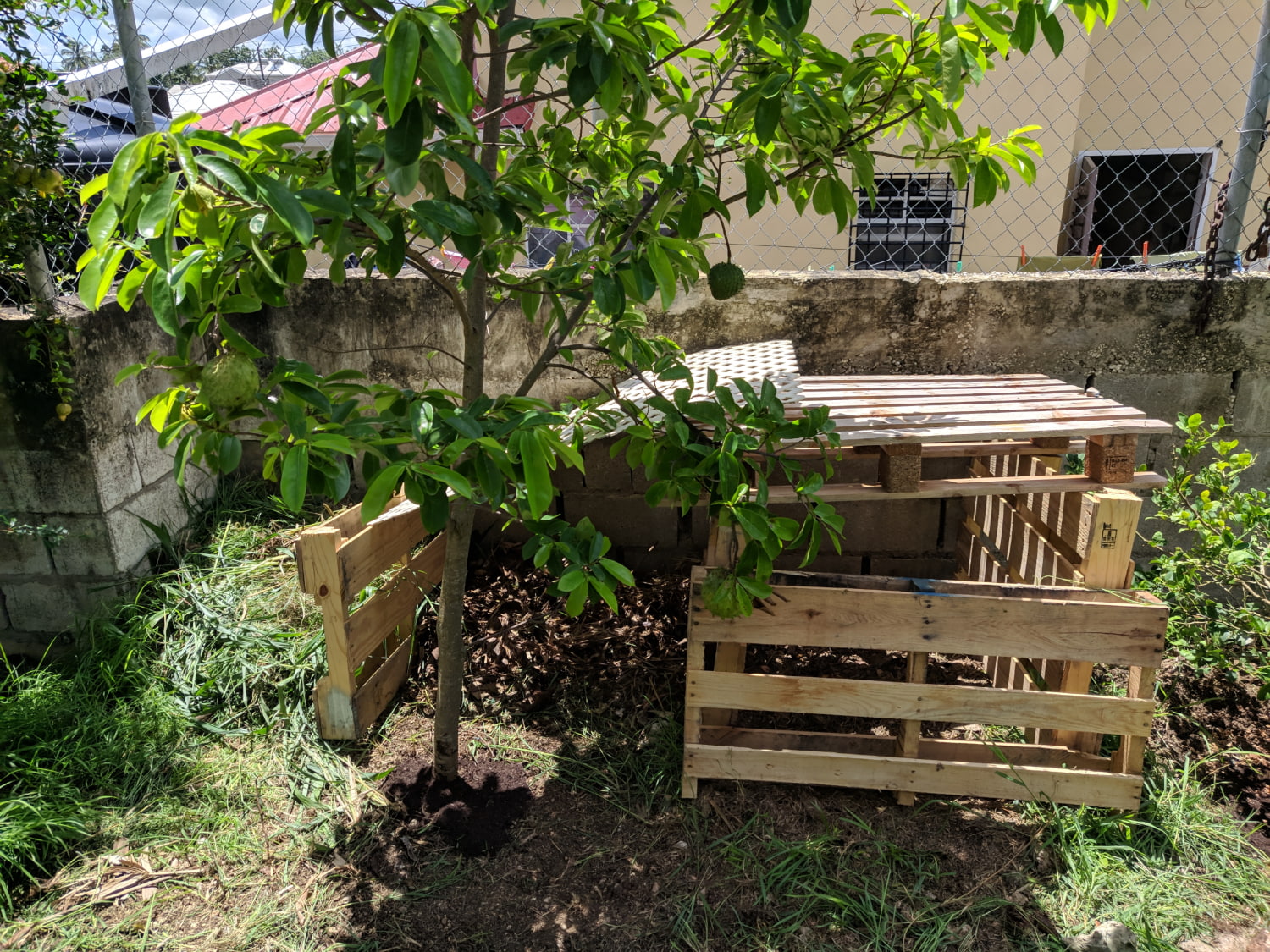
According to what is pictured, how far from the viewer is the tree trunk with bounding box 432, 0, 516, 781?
2039 millimetres

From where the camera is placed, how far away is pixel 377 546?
2.74 m

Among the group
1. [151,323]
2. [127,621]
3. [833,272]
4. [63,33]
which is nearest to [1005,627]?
[833,272]

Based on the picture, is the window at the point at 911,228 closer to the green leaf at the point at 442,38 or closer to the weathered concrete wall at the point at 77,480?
the weathered concrete wall at the point at 77,480

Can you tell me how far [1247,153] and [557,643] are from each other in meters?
3.22

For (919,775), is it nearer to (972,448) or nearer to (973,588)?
(973,588)

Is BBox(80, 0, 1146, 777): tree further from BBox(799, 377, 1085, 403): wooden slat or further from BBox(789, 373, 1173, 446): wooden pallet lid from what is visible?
BBox(799, 377, 1085, 403): wooden slat

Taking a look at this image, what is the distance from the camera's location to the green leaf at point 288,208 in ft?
4.16

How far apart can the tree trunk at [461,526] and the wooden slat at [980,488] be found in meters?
0.88

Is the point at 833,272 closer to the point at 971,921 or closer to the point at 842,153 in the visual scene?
the point at 842,153

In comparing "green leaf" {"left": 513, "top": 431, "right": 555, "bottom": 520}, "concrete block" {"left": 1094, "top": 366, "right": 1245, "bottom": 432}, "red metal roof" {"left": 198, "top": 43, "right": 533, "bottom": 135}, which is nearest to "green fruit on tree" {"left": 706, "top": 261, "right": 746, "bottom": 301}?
"green leaf" {"left": 513, "top": 431, "right": 555, "bottom": 520}

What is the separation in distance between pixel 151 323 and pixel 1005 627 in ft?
10.9

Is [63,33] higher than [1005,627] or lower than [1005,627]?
higher

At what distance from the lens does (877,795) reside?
2.60 meters

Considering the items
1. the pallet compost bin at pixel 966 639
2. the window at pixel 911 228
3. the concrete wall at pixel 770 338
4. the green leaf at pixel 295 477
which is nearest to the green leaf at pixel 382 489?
the green leaf at pixel 295 477
